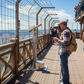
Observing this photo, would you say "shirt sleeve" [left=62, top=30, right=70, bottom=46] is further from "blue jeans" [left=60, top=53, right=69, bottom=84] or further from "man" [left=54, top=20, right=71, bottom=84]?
"blue jeans" [left=60, top=53, right=69, bottom=84]

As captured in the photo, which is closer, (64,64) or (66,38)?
(66,38)

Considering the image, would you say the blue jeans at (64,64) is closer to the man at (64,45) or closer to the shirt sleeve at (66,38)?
the man at (64,45)

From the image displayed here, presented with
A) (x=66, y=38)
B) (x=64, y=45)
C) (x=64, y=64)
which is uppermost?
(x=66, y=38)

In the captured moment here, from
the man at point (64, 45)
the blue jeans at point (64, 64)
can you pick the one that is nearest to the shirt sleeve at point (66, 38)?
the man at point (64, 45)

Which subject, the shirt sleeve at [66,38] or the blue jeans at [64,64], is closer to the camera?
the shirt sleeve at [66,38]

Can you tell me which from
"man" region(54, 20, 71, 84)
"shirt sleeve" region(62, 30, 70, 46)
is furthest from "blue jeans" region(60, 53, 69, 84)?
"shirt sleeve" region(62, 30, 70, 46)

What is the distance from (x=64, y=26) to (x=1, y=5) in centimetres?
135

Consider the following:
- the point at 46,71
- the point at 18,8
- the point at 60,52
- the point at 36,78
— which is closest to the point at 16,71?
the point at 36,78

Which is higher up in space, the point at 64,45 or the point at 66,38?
the point at 66,38

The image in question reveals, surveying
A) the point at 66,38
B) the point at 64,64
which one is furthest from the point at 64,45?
the point at 64,64

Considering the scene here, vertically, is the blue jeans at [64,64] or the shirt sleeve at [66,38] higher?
the shirt sleeve at [66,38]

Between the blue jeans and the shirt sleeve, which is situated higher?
the shirt sleeve

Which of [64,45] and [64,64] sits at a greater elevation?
[64,45]

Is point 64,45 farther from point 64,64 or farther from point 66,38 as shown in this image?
point 64,64
